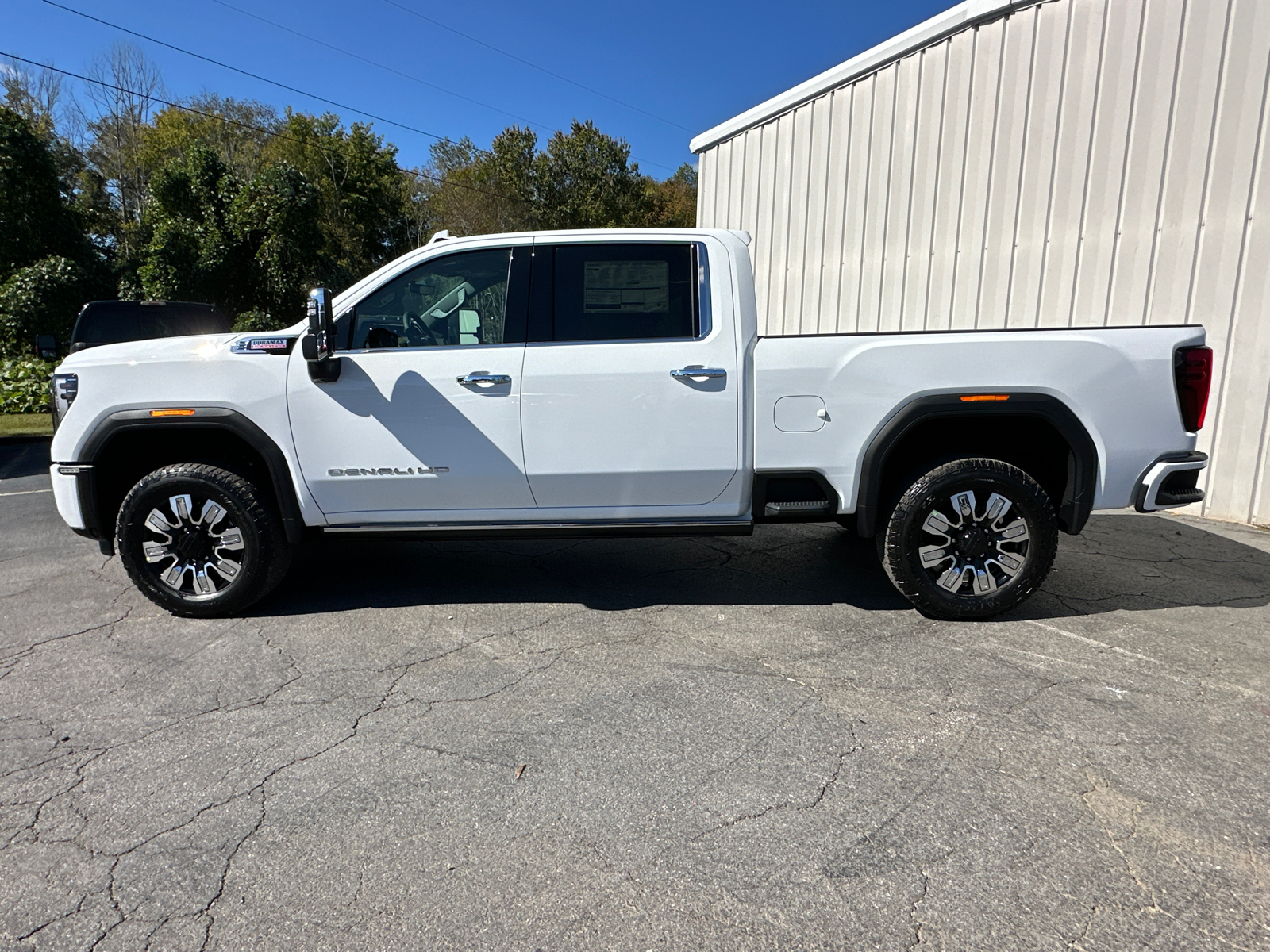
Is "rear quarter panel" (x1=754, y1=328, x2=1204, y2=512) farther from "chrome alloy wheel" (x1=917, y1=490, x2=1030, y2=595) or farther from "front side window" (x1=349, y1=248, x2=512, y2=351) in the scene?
"front side window" (x1=349, y1=248, x2=512, y2=351)

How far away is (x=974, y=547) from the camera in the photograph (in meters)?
4.26

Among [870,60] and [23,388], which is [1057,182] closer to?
[870,60]

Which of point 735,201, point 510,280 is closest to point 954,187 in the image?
point 735,201

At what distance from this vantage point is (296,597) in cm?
484

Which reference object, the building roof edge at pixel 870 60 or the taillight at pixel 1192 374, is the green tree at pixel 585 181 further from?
the taillight at pixel 1192 374

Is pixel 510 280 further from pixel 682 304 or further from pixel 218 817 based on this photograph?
pixel 218 817

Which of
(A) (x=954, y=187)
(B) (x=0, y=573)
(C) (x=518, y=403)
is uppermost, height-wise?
(A) (x=954, y=187)

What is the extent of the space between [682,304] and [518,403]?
1014 mm

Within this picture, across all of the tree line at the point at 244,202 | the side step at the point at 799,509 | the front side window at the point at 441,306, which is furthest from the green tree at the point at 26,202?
the side step at the point at 799,509

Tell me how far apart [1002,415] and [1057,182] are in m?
4.57

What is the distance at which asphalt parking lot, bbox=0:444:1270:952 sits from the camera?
2209 mm

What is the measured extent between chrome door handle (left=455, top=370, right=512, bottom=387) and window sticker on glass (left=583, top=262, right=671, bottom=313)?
57 centimetres

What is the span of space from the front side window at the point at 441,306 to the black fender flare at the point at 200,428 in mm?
687

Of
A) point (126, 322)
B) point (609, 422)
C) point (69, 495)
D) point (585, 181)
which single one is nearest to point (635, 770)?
point (609, 422)
